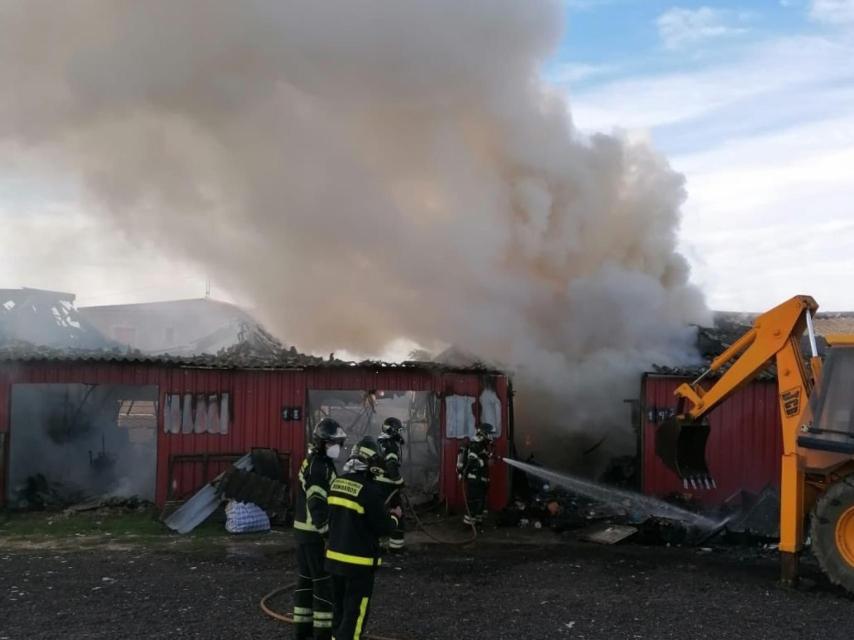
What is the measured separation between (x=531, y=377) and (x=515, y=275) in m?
2.05

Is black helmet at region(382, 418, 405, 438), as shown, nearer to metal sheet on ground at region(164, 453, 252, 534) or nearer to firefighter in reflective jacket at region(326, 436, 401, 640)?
metal sheet on ground at region(164, 453, 252, 534)

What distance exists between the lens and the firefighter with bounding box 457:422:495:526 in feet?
41.0

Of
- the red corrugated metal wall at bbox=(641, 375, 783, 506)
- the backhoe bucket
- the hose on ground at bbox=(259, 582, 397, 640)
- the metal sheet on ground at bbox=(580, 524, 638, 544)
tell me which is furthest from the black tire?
the red corrugated metal wall at bbox=(641, 375, 783, 506)

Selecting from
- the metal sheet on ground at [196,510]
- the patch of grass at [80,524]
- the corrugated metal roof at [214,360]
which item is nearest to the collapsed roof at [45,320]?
the corrugated metal roof at [214,360]

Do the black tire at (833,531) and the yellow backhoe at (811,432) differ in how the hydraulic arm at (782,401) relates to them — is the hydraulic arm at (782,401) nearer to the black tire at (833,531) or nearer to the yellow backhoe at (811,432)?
the yellow backhoe at (811,432)

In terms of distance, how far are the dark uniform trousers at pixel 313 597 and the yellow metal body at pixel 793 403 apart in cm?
542

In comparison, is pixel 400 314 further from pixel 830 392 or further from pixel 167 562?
pixel 830 392

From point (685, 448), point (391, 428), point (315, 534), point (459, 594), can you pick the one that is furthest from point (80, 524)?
point (685, 448)

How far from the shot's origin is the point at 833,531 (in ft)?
28.0

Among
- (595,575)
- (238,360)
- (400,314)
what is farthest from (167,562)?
(400,314)

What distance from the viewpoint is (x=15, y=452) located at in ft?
A: 54.3

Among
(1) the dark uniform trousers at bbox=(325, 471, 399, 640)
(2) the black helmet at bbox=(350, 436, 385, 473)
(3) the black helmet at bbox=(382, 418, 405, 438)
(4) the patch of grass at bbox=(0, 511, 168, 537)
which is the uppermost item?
(2) the black helmet at bbox=(350, 436, 385, 473)

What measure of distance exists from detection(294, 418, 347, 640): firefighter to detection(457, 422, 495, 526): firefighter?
5.76m

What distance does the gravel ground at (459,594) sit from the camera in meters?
7.48
